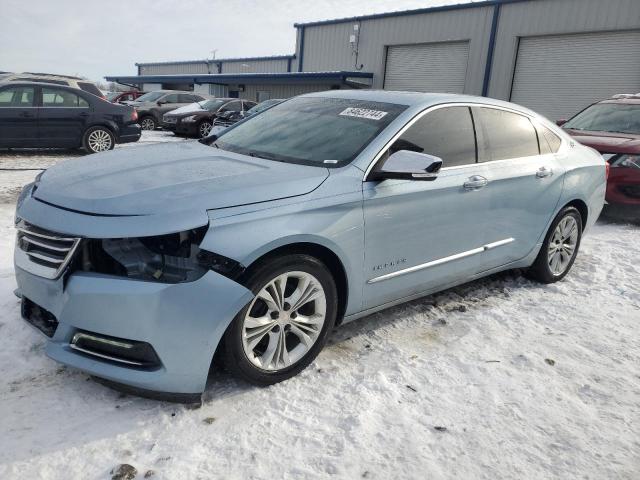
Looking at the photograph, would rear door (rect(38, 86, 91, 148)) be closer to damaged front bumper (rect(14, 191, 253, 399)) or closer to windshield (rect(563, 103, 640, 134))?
damaged front bumper (rect(14, 191, 253, 399))

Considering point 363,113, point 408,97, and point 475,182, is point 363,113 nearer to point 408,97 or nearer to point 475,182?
point 408,97

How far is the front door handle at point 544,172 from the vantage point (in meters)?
4.23

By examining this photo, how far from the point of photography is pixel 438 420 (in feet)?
8.53

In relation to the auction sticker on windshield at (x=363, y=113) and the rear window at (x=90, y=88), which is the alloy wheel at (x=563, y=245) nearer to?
the auction sticker on windshield at (x=363, y=113)

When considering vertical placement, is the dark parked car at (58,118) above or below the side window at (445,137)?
below

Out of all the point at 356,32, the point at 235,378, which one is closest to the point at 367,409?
the point at 235,378

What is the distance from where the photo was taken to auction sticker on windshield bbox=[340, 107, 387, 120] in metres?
3.43

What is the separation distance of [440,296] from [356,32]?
896 inches

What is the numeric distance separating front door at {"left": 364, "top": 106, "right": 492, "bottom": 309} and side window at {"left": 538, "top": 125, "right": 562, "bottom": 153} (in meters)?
1.01

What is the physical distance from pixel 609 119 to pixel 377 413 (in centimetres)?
783

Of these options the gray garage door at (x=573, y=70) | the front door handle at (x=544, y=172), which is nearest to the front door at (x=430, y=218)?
the front door handle at (x=544, y=172)

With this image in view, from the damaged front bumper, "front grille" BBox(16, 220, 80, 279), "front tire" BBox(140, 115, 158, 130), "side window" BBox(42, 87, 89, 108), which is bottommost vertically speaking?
"front tire" BBox(140, 115, 158, 130)

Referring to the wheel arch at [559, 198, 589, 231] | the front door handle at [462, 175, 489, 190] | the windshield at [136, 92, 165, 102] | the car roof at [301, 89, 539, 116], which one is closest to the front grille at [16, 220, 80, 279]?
the car roof at [301, 89, 539, 116]

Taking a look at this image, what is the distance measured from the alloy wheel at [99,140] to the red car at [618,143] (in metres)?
8.79
